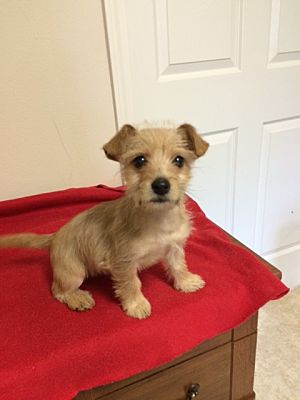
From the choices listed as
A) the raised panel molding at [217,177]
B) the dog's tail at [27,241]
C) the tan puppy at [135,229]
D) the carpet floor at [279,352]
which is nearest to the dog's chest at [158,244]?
the tan puppy at [135,229]

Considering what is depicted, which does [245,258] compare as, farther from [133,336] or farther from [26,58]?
[26,58]

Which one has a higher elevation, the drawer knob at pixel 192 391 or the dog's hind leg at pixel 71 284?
the dog's hind leg at pixel 71 284

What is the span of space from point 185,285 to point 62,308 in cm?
29

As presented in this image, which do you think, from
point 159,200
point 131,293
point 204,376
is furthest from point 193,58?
point 204,376

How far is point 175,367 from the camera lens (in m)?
0.85

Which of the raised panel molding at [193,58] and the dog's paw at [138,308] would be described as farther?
the raised panel molding at [193,58]

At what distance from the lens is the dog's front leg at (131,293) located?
770mm

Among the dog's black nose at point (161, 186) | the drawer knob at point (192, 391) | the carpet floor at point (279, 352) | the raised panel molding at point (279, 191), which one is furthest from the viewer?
the raised panel molding at point (279, 191)

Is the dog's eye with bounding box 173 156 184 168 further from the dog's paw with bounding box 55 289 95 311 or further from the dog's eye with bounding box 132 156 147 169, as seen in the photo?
the dog's paw with bounding box 55 289 95 311

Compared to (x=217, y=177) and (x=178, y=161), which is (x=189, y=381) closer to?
(x=178, y=161)

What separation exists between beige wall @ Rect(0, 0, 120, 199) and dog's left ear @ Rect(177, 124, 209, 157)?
0.52 m

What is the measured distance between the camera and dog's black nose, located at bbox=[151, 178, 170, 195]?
0.68m

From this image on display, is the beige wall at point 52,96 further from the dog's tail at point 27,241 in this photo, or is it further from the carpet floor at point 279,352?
the carpet floor at point 279,352

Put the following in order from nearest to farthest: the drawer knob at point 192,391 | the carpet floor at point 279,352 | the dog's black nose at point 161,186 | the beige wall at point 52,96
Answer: the dog's black nose at point 161,186 → the drawer knob at point 192,391 → the beige wall at point 52,96 → the carpet floor at point 279,352
